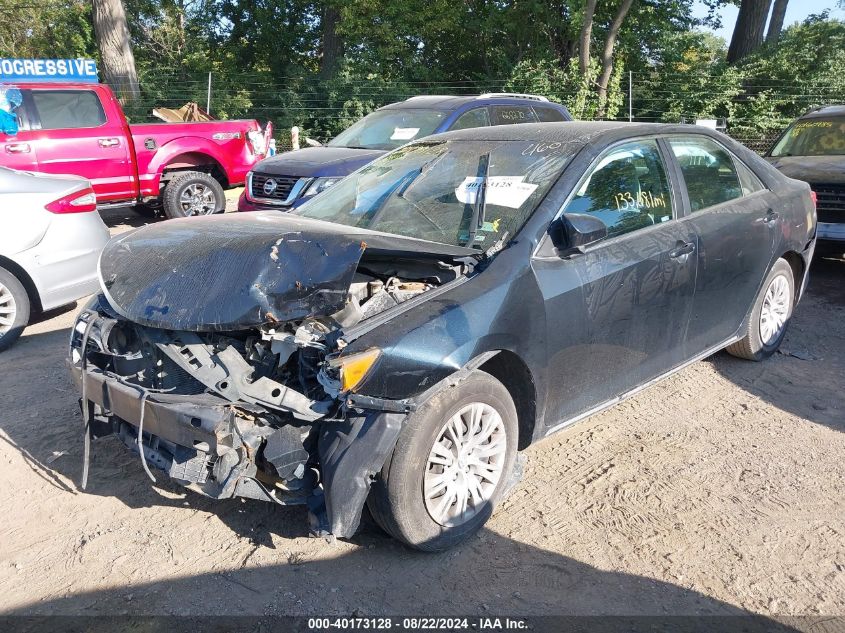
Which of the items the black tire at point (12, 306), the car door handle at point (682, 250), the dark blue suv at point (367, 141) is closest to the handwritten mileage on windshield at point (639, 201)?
the car door handle at point (682, 250)

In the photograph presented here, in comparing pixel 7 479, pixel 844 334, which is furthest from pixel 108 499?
pixel 844 334

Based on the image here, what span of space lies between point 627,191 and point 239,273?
222 cm

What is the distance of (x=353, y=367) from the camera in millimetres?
2826

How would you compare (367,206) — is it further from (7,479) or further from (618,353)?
(7,479)

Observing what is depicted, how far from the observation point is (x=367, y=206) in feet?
14.0

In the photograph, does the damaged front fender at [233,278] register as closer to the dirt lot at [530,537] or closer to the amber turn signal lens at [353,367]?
the amber turn signal lens at [353,367]

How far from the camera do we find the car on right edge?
7.65 meters

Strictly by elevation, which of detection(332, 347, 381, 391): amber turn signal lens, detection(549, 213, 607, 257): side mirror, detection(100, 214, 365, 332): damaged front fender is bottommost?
detection(332, 347, 381, 391): amber turn signal lens

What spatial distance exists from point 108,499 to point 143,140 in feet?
25.6

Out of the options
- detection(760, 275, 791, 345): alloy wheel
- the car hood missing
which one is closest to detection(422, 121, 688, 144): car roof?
the car hood missing

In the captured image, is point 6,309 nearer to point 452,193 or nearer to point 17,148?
point 452,193

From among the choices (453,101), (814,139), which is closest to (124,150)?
(453,101)

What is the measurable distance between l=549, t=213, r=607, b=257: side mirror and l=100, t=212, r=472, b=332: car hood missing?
1.74ft

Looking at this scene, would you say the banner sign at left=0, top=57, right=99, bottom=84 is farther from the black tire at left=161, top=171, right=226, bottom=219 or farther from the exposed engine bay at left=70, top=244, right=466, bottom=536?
the exposed engine bay at left=70, top=244, right=466, bottom=536
